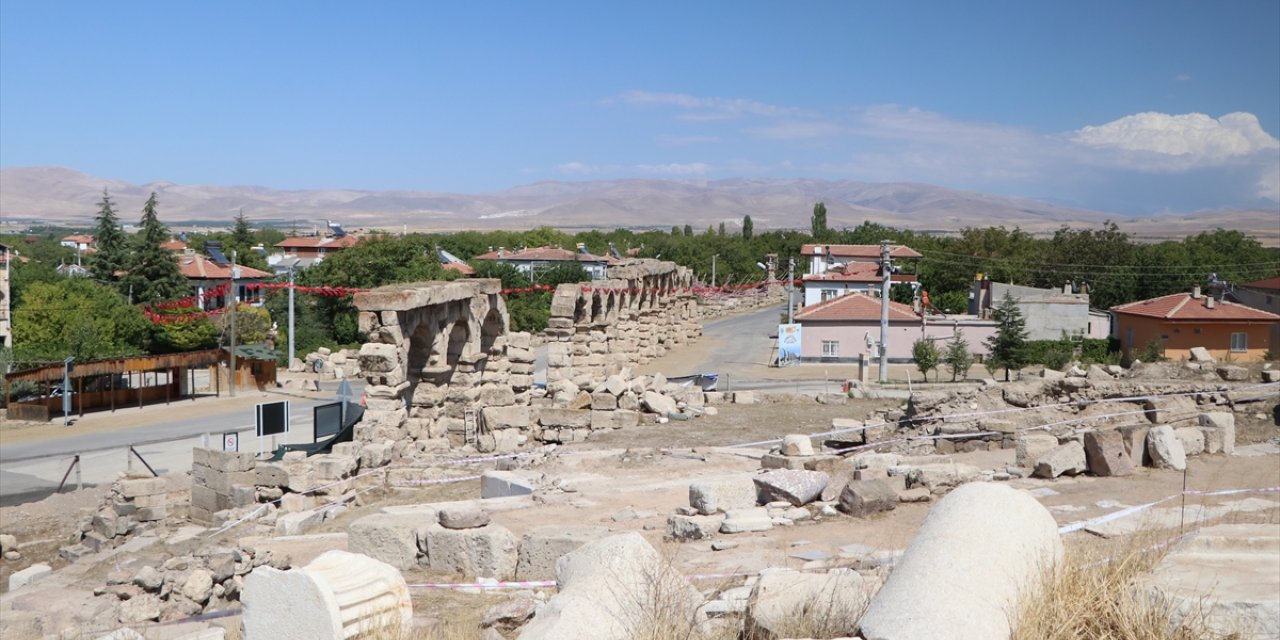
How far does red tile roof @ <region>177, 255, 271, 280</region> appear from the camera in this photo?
195 ft

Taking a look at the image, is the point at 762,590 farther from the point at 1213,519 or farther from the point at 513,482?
the point at 513,482

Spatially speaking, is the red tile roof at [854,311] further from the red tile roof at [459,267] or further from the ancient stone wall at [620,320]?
the red tile roof at [459,267]

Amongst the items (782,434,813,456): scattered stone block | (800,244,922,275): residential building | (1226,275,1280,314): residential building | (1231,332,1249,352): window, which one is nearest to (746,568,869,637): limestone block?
(782,434,813,456): scattered stone block

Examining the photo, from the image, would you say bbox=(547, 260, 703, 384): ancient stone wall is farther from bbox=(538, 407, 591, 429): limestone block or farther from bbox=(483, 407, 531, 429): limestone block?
bbox=(483, 407, 531, 429): limestone block

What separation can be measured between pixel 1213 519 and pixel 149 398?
3538cm

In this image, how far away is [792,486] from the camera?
11656mm

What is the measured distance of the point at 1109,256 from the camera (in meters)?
61.2

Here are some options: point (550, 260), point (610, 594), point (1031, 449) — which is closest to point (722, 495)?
point (1031, 449)

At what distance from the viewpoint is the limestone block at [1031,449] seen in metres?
13.8

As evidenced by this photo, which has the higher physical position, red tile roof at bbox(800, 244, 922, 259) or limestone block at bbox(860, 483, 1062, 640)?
red tile roof at bbox(800, 244, 922, 259)

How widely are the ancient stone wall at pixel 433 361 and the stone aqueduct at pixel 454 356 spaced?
0.02 m

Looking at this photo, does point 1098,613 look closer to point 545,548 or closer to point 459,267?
point 545,548

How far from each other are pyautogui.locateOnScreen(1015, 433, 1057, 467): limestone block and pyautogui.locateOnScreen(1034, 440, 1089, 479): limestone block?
0.49m

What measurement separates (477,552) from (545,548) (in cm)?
69
